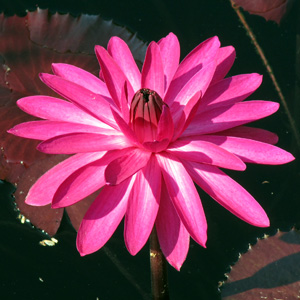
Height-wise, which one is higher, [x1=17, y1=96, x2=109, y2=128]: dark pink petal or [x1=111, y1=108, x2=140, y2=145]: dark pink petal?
[x1=17, y1=96, x2=109, y2=128]: dark pink petal

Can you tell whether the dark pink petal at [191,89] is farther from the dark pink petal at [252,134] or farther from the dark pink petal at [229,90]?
the dark pink petal at [252,134]

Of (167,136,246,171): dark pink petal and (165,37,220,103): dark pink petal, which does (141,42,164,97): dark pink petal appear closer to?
(165,37,220,103): dark pink petal

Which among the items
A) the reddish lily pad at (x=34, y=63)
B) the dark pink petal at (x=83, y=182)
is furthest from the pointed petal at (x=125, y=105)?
the reddish lily pad at (x=34, y=63)

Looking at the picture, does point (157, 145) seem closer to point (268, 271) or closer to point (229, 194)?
point (229, 194)

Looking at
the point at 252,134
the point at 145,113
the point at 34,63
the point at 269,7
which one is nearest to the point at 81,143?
the point at 145,113

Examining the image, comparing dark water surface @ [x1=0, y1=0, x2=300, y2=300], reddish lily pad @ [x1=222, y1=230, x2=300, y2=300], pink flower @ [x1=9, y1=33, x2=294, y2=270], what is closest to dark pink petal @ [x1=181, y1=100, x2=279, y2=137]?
pink flower @ [x1=9, y1=33, x2=294, y2=270]

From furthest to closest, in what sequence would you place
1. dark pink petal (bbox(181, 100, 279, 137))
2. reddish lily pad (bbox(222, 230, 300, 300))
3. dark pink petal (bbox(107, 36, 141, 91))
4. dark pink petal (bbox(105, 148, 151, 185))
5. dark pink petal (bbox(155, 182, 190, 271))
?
reddish lily pad (bbox(222, 230, 300, 300)), dark pink petal (bbox(107, 36, 141, 91)), dark pink petal (bbox(181, 100, 279, 137)), dark pink petal (bbox(155, 182, 190, 271)), dark pink petal (bbox(105, 148, 151, 185))

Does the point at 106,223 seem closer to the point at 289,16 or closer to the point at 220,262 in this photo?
the point at 220,262

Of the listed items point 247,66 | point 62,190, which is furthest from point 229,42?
point 62,190
